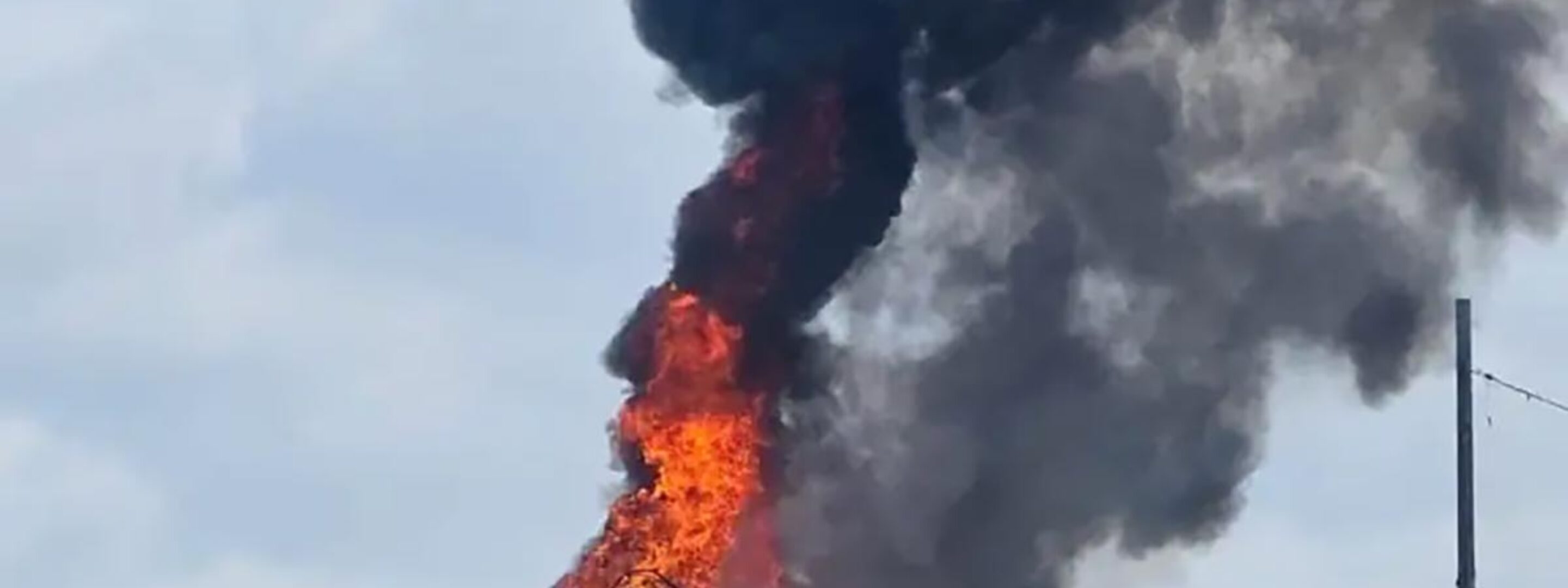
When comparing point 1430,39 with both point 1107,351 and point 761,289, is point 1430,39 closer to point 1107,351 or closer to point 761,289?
point 1107,351

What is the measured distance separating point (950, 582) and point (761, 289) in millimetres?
8405

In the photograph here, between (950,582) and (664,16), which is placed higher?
(664,16)

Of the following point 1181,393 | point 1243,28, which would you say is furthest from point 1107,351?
point 1243,28

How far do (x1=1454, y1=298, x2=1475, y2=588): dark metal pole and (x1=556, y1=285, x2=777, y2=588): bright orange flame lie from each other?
18.7m

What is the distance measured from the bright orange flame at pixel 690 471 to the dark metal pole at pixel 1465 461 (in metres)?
18.7

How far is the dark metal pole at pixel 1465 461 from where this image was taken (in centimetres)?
7400

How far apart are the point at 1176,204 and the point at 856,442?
9.26 meters

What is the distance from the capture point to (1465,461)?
74.4m

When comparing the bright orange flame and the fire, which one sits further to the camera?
the bright orange flame

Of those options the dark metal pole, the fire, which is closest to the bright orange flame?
the fire

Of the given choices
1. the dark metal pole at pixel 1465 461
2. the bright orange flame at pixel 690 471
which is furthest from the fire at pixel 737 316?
the dark metal pole at pixel 1465 461

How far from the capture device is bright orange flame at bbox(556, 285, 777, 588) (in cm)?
8656

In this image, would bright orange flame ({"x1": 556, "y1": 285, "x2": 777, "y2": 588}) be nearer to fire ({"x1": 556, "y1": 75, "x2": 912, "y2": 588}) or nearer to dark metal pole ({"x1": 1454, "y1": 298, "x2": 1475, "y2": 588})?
fire ({"x1": 556, "y1": 75, "x2": 912, "y2": 588})

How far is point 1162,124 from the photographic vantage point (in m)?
86.1
